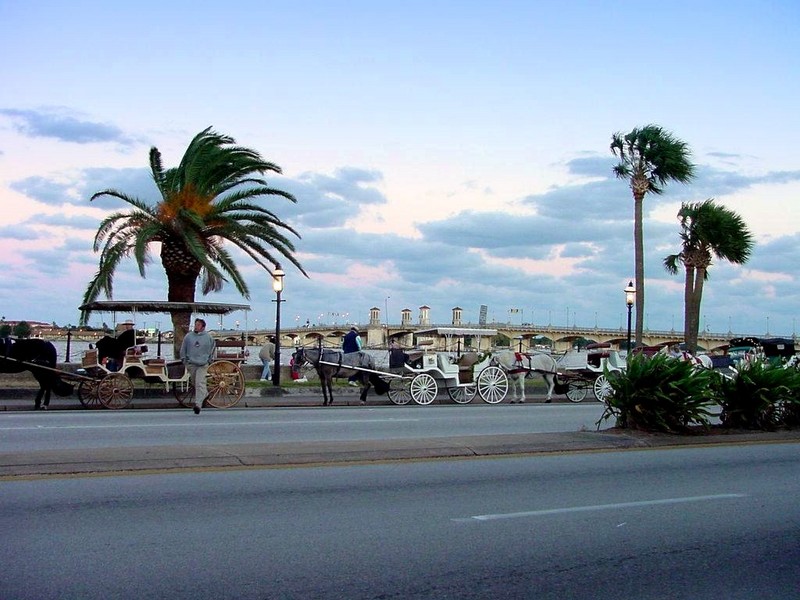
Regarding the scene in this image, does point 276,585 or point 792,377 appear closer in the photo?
point 276,585

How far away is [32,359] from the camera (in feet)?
70.0

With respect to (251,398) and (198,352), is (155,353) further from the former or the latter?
(198,352)

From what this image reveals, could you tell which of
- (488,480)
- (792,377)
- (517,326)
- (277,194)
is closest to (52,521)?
(488,480)

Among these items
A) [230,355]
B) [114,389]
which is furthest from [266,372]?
[114,389]

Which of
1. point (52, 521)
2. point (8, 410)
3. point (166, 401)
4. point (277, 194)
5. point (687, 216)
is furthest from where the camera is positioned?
point (687, 216)

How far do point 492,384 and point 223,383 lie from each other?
8564mm

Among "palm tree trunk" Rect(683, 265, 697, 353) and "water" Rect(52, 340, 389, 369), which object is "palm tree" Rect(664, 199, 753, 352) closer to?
"palm tree trunk" Rect(683, 265, 697, 353)

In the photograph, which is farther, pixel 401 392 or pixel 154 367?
pixel 401 392

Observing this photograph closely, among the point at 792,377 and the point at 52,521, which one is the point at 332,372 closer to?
the point at 792,377

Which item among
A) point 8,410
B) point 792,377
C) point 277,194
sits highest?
point 277,194

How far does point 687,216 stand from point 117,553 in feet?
145

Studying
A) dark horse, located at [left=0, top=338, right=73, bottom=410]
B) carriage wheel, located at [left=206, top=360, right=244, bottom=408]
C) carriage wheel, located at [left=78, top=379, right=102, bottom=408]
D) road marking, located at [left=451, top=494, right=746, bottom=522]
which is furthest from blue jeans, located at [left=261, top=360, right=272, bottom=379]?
road marking, located at [left=451, top=494, right=746, bottom=522]

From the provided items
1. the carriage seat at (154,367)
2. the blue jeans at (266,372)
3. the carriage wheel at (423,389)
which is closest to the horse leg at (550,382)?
the carriage wheel at (423,389)

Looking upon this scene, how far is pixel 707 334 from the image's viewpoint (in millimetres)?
122062
